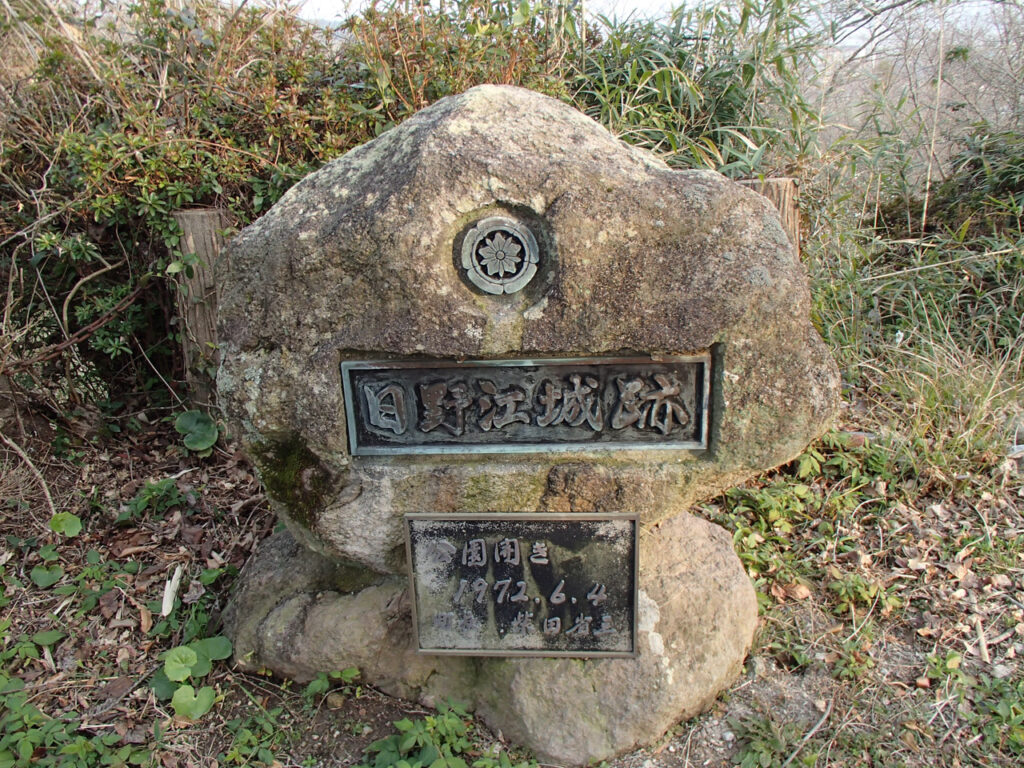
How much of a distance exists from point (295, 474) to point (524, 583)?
30.3 inches

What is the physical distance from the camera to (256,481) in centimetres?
346

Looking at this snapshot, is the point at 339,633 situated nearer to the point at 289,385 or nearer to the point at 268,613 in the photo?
the point at 268,613

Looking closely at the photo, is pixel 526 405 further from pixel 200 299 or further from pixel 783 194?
pixel 783 194

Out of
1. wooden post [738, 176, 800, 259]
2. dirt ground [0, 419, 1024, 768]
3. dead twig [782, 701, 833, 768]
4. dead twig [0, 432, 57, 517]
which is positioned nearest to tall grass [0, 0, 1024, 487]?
dead twig [0, 432, 57, 517]

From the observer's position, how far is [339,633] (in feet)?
7.68

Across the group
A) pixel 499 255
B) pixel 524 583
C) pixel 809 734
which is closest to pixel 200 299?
pixel 499 255

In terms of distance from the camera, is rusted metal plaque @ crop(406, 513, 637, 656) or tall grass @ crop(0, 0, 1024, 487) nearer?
rusted metal plaque @ crop(406, 513, 637, 656)

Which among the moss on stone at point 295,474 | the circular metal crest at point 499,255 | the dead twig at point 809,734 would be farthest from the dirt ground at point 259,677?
the circular metal crest at point 499,255

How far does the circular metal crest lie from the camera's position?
6.18 ft

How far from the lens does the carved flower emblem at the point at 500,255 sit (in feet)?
6.21

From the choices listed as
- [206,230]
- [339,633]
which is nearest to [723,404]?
[339,633]

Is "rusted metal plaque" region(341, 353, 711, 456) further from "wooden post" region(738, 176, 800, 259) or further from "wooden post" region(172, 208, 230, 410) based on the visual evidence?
"wooden post" region(738, 176, 800, 259)

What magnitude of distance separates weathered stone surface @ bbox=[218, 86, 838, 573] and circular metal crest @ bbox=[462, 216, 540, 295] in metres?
0.04

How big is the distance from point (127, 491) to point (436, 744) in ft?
6.94
